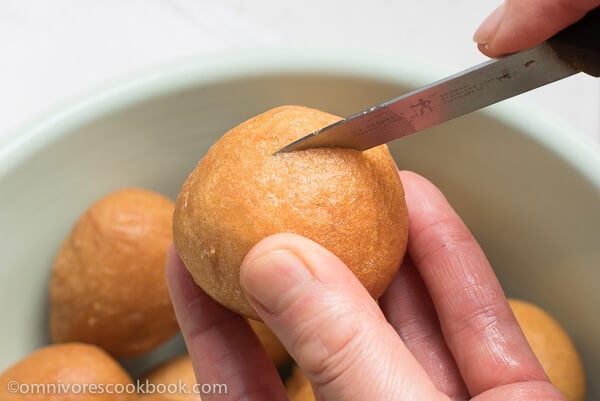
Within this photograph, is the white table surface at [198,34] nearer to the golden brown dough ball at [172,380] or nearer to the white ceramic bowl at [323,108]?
the white ceramic bowl at [323,108]

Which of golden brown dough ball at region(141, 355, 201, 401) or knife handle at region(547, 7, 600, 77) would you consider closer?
knife handle at region(547, 7, 600, 77)

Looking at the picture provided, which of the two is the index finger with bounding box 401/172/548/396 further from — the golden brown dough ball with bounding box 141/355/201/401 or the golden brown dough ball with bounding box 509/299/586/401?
the golden brown dough ball with bounding box 141/355/201/401

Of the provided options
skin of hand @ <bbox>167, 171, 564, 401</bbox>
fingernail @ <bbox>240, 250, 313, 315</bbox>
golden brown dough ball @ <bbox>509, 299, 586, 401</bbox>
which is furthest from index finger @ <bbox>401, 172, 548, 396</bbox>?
fingernail @ <bbox>240, 250, 313, 315</bbox>

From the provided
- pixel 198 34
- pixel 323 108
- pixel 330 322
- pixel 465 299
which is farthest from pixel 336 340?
pixel 198 34

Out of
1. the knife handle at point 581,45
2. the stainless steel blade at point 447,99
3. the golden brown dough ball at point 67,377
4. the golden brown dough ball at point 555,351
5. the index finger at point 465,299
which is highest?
the knife handle at point 581,45

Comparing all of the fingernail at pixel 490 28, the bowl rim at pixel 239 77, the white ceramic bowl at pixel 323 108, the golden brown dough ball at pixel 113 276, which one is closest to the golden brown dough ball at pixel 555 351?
the white ceramic bowl at pixel 323 108

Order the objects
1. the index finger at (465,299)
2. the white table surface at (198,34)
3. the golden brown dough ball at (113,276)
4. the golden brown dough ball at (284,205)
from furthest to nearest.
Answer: the white table surface at (198,34) < the golden brown dough ball at (113,276) < the index finger at (465,299) < the golden brown dough ball at (284,205)

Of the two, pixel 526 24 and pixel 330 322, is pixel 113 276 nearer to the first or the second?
pixel 330 322
